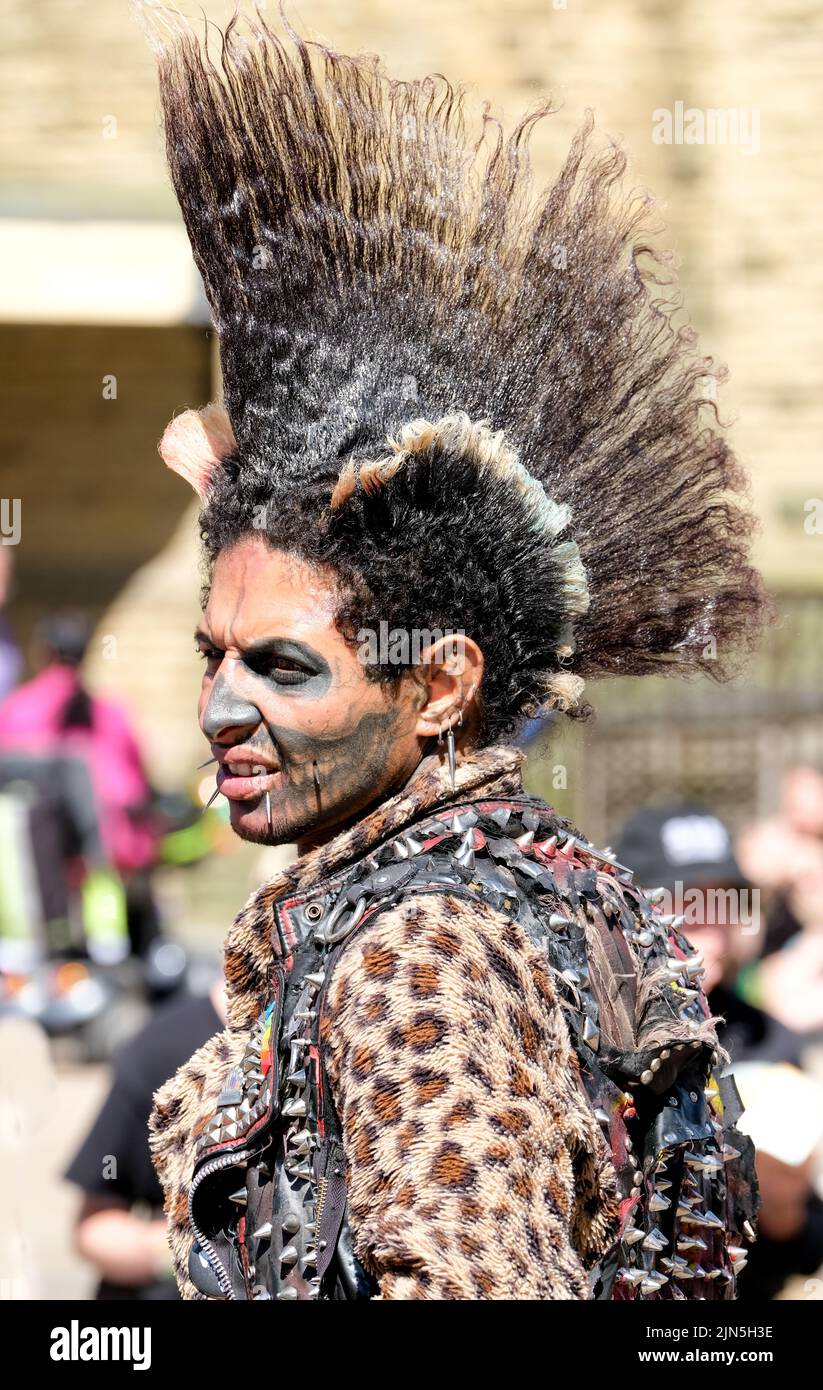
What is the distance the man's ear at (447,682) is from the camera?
191 centimetres

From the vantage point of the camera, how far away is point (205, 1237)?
5.84ft

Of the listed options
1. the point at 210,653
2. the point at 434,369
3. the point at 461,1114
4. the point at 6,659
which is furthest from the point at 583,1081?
the point at 6,659

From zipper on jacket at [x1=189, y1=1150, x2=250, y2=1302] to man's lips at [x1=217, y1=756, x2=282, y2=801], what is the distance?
16.3 inches

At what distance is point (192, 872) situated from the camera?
8.40m

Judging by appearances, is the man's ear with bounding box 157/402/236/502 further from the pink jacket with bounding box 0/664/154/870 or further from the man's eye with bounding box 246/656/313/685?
the pink jacket with bounding box 0/664/154/870

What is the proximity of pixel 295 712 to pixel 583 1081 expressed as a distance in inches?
20.9

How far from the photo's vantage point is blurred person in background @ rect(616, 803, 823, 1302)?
317cm

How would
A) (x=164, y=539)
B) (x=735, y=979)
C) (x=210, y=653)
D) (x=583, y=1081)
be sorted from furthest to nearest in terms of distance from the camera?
(x=164, y=539)
(x=735, y=979)
(x=210, y=653)
(x=583, y=1081)

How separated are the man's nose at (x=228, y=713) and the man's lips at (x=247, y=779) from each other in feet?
0.14

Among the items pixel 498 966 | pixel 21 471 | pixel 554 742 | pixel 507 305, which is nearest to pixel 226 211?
pixel 507 305

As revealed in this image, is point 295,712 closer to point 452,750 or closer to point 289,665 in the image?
point 289,665

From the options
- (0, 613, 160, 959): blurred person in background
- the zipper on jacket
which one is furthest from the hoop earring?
(0, 613, 160, 959): blurred person in background

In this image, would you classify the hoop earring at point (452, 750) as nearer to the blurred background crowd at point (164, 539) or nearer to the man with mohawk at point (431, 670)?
the man with mohawk at point (431, 670)

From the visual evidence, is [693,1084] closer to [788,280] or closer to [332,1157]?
[332,1157]
